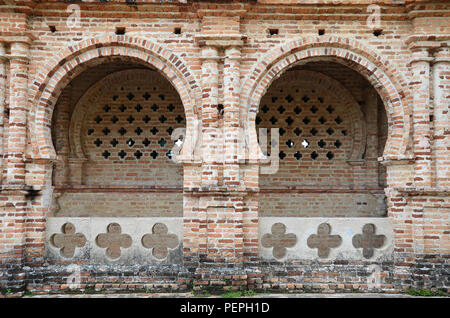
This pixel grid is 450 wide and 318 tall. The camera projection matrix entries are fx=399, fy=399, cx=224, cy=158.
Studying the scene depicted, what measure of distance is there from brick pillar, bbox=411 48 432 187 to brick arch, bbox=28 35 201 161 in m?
4.04

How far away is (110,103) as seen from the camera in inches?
410

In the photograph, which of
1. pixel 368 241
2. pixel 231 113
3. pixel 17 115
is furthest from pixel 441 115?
pixel 17 115

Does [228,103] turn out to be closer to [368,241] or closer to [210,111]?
[210,111]

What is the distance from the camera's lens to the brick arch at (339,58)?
24.5 feet

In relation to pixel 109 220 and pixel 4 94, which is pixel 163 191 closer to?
pixel 109 220

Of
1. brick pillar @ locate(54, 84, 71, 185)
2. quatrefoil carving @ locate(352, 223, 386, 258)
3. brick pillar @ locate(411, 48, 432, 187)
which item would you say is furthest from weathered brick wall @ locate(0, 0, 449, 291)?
quatrefoil carving @ locate(352, 223, 386, 258)

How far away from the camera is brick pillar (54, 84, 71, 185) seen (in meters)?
9.82

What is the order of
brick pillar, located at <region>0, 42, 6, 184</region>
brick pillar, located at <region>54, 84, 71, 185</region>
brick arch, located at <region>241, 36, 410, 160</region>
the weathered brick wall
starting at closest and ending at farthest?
1. the weathered brick wall
2. brick pillar, located at <region>0, 42, 6, 184</region>
3. brick arch, located at <region>241, 36, 410, 160</region>
4. brick pillar, located at <region>54, 84, 71, 185</region>

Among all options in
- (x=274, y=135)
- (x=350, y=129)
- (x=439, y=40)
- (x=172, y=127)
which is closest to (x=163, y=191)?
(x=172, y=127)

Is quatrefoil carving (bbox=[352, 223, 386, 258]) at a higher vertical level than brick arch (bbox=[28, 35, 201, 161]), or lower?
lower

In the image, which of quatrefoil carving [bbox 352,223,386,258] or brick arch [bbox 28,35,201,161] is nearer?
brick arch [bbox 28,35,201,161]

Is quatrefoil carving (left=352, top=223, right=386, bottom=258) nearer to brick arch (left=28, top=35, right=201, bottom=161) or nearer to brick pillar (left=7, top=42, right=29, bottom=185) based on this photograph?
brick arch (left=28, top=35, right=201, bottom=161)

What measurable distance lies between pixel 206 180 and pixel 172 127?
3.50 metres

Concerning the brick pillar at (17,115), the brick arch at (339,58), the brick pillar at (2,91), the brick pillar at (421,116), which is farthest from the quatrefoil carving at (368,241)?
the brick pillar at (2,91)
